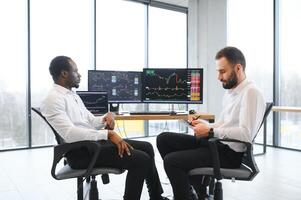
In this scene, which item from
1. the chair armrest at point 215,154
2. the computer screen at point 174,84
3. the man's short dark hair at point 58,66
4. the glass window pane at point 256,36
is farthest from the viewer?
the glass window pane at point 256,36

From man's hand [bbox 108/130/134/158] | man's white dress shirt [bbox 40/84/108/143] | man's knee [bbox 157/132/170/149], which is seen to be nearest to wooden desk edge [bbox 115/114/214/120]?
man's knee [bbox 157/132/170/149]

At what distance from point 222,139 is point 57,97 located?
42.6 inches

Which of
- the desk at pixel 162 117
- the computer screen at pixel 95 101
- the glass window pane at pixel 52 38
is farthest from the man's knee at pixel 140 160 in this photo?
the glass window pane at pixel 52 38

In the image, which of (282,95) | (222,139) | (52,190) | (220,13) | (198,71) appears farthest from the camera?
(282,95)

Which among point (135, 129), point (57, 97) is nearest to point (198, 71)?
point (57, 97)

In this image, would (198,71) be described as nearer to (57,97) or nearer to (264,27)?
(57,97)

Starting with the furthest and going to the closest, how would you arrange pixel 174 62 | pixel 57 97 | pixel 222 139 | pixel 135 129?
pixel 174 62, pixel 135 129, pixel 57 97, pixel 222 139

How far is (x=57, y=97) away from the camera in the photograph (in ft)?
6.49

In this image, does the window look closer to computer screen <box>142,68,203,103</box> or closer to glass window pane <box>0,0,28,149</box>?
glass window pane <box>0,0,28,149</box>

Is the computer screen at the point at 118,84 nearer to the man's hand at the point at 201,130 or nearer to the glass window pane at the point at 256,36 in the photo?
the man's hand at the point at 201,130

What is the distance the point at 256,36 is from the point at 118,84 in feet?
10.7

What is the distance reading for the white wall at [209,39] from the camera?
489 cm

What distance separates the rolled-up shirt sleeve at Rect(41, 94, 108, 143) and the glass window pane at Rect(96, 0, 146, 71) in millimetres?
3941

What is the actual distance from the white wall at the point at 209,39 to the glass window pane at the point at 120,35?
150cm
